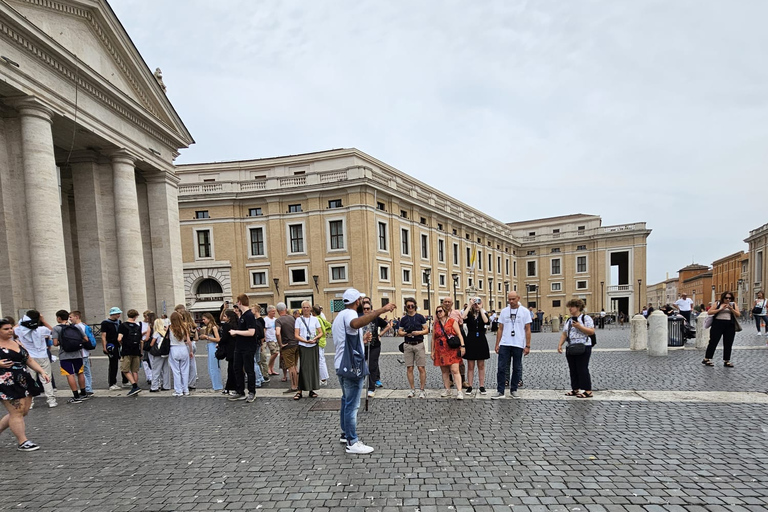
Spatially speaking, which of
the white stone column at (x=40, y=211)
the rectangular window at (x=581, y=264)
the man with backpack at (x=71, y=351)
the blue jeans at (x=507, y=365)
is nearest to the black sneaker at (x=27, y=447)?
the man with backpack at (x=71, y=351)

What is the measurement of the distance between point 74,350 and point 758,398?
1212 cm

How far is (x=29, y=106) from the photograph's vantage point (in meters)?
14.7

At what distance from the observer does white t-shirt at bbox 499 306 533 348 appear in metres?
6.65

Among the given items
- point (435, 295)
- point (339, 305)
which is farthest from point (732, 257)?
point (339, 305)

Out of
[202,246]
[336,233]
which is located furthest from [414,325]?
[202,246]

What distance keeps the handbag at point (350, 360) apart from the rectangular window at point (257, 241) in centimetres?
3110

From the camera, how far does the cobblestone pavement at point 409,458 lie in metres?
3.46

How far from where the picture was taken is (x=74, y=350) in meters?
7.50

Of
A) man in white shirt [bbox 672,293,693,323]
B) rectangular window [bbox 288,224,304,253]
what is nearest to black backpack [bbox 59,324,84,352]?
man in white shirt [bbox 672,293,693,323]

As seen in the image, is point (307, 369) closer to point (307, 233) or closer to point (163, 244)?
point (163, 244)

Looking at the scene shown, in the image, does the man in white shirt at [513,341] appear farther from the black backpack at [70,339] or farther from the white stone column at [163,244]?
the white stone column at [163,244]

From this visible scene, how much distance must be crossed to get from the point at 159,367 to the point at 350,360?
5.91m

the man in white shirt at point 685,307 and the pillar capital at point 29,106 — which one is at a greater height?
the pillar capital at point 29,106

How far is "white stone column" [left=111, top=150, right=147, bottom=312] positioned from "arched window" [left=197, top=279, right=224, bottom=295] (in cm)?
1390
